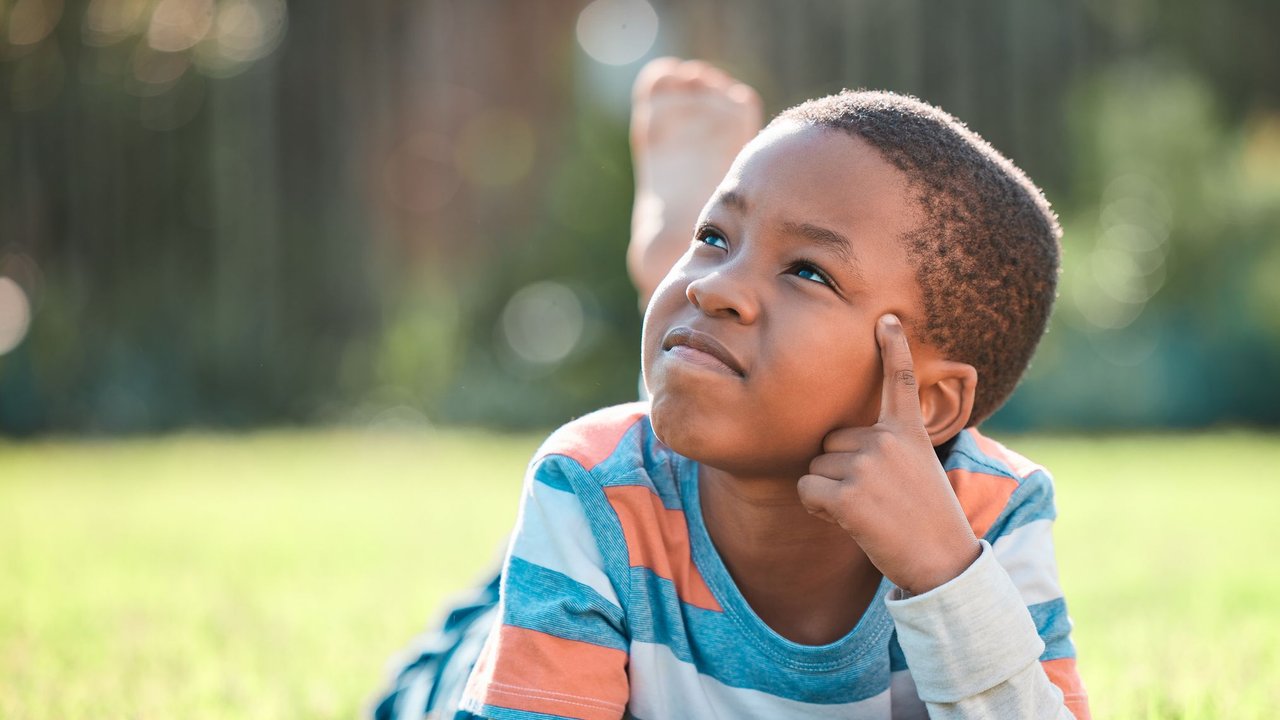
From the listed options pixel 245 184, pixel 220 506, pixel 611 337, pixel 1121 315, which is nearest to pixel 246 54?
pixel 245 184

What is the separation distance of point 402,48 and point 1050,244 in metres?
8.36

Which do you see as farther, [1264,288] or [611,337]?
[611,337]

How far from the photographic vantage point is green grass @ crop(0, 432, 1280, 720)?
2.24 metres

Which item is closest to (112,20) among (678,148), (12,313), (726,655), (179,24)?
(179,24)

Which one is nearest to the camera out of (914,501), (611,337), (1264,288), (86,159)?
(914,501)

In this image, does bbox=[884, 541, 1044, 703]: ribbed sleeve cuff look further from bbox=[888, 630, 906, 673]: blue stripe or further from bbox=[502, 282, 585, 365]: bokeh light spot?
bbox=[502, 282, 585, 365]: bokeh light spot

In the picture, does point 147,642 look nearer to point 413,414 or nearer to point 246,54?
point 413,414

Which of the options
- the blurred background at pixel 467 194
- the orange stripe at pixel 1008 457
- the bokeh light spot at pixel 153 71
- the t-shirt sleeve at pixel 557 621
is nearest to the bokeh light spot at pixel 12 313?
the blurred background at pixel 467 194

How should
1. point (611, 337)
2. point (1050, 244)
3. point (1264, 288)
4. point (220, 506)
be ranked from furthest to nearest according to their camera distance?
point (611, 337) < point (1264, 288) < point (220, 506) < point (1050, 244)

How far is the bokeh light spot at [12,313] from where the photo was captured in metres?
8.02

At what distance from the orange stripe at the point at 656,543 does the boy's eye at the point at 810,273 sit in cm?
34

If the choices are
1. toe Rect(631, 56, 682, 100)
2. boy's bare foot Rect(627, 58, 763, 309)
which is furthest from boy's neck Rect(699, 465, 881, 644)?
toe Rect(631, 56, 682, 100)

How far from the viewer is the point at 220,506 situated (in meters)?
4.83

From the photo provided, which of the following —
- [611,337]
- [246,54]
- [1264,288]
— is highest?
[246,54]
